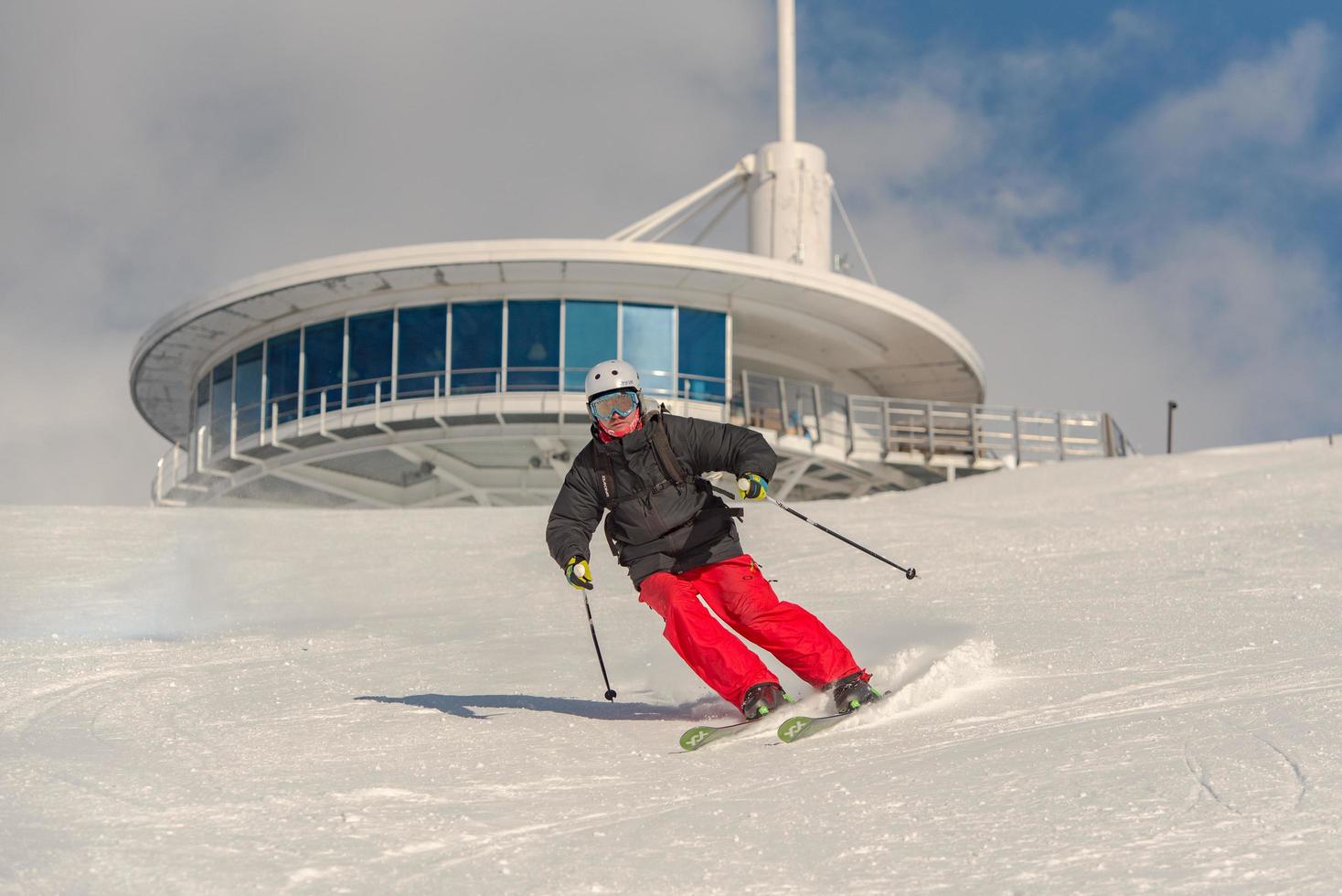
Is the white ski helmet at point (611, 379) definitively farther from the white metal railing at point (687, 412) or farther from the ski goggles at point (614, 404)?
the white metal railing at point (687, 412)

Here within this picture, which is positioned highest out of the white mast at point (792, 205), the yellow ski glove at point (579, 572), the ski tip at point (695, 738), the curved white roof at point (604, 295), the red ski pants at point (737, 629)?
the white mast at point (792, 205)

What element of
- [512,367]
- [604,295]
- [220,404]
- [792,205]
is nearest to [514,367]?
[512,367]

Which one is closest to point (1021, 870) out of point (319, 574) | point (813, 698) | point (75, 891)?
point (75, 891)

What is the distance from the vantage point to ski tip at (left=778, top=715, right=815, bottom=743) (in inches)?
208

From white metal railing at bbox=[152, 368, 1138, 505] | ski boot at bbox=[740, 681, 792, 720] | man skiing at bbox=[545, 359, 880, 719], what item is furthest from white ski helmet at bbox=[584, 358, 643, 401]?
white metal railing at bbox=[152, 368, 1138, 505]

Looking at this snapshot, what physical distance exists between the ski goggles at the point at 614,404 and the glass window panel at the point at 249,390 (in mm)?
24241

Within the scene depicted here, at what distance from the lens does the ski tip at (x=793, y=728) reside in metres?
5.27

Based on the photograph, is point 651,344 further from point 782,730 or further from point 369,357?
point 782,730

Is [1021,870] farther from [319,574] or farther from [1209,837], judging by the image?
[319,574]

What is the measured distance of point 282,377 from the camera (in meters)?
28.8

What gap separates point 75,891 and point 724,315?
2593 centimetres

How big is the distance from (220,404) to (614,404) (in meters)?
26.5

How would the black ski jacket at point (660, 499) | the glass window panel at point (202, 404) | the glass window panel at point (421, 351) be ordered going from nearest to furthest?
the black ski jacket at point (660, 499) < the glass window panel at point (421, 351) < the glass window panel at point (202, 404)

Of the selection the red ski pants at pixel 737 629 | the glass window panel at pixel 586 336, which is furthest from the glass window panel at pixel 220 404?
the red ski pants at pixel 737 629
